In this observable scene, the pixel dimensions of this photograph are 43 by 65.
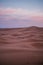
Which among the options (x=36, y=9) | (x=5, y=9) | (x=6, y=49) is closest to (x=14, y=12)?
(x=5, y=9)

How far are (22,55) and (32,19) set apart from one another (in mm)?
1020

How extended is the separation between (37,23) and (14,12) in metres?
0.51

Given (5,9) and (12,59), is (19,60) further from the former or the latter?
(5,9)

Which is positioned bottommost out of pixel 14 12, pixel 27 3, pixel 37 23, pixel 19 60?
pixel 19 60

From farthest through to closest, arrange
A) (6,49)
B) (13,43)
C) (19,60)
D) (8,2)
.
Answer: (8,2)
(13,43)
(6,49)
(19,60)

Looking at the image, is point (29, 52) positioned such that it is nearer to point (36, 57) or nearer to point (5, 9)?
point (36, 57)

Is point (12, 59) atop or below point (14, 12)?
below

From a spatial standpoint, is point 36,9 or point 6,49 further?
point 36,9

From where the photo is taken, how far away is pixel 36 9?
1849mm

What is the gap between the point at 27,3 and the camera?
1832mm

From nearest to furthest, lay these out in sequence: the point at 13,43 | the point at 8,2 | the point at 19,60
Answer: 1. the point at 19,60
2. the point at 13,43
3. the point at 8,2

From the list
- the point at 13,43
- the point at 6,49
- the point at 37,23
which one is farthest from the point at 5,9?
the point at 6,49

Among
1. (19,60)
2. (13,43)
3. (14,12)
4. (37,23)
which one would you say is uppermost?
(14,12)

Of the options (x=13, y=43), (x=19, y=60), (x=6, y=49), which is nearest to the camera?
(x=19, y=60)
